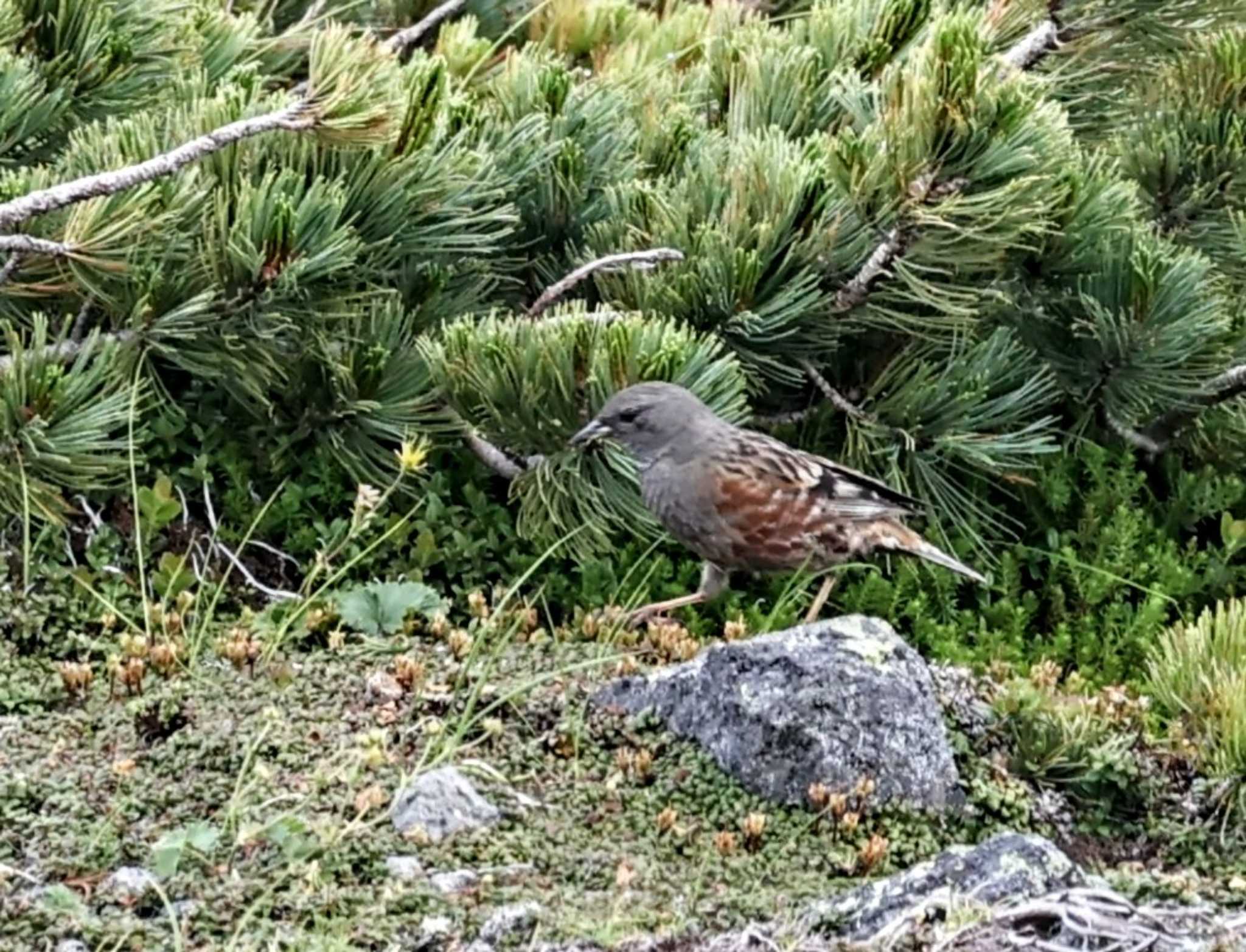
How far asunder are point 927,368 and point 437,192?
4.88 feet

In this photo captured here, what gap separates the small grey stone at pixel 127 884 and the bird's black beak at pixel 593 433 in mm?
1989

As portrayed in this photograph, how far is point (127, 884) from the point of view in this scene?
360 cm

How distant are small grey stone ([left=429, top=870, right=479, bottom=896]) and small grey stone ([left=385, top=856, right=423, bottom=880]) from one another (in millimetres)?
31

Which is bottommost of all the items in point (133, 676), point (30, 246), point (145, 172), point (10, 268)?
point (133, 676)

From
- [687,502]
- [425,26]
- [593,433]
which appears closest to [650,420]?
[593,433]

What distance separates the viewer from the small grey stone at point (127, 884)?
3.55 m

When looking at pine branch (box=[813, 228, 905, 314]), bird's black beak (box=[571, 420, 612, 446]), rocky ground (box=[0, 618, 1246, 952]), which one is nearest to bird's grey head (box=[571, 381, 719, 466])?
bird's black beak (box=[571, 420, 612, 446])

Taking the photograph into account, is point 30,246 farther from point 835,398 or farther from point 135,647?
point 835,398

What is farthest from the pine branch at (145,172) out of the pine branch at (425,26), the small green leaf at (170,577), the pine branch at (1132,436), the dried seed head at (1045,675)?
the pine branch at (1132,436)

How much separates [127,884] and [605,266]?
7.85 feet

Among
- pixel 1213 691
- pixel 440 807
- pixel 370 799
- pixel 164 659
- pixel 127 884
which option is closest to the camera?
pixel 127 884

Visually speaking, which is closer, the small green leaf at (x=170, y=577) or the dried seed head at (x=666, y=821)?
the dried seed head at (x=666, y=821)

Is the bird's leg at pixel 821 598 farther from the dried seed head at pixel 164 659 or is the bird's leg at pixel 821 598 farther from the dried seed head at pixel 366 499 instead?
the dried seed head at pixel 164 659

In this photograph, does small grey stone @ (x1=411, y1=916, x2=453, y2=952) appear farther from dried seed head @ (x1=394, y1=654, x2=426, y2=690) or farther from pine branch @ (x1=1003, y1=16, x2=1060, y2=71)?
pine branch @ (x1=1003, y1=16, x2=1060, y2=71)
